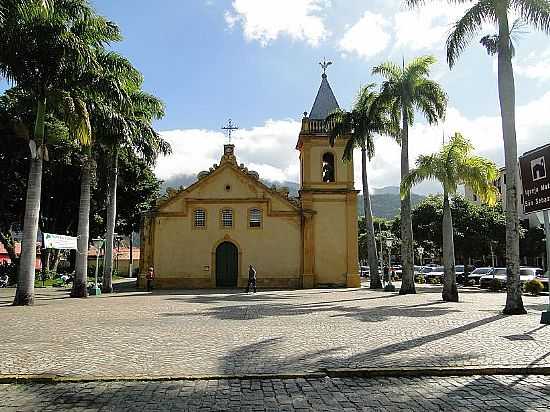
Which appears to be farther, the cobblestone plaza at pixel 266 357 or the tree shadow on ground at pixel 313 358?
the tree shadow on ground at pixel 313 358

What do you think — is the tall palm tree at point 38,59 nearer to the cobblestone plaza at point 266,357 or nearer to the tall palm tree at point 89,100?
the tall palm tree at point 89,100

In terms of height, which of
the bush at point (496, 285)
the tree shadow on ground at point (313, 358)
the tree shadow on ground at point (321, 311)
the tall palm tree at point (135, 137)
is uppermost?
the tall palm tree at point (135, 137)

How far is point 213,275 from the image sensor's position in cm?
3422

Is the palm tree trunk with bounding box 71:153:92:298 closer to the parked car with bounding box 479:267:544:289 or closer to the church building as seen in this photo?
the church building

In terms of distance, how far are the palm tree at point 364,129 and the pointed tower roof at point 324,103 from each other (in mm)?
3544

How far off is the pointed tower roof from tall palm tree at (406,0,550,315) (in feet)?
64.5

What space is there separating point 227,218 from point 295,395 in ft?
93.6

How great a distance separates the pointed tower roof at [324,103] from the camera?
3719 cm

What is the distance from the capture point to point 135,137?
971 inches

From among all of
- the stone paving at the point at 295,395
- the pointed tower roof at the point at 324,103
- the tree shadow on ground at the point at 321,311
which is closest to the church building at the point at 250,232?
the pointed tower roof at the point at 324,103

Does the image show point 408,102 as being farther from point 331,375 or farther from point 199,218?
point 331,375

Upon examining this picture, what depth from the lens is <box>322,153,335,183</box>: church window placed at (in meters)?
36.0

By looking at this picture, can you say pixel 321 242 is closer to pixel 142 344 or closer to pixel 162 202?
pixel 162 202

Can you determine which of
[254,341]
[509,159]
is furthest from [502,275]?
[254,341]
